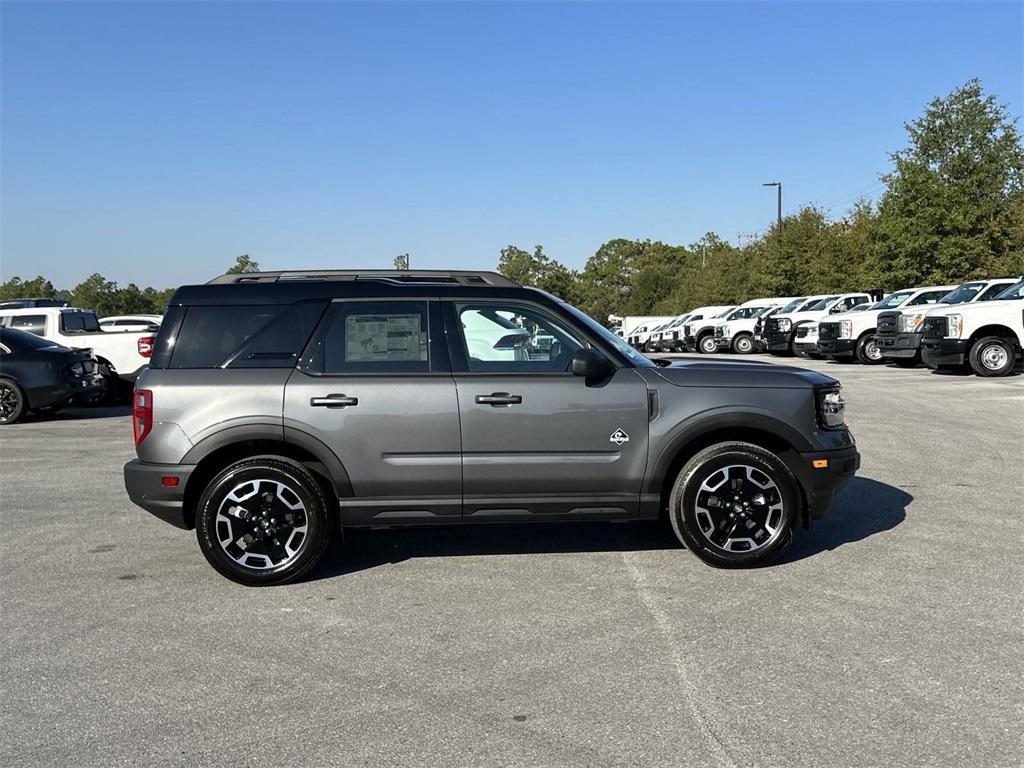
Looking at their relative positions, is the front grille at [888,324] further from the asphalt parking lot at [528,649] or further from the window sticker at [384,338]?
the window sticker at [384,338]

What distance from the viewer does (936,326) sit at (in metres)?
18.7

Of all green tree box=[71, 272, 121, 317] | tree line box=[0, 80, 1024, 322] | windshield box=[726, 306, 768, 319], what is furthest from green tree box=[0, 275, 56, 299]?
windshield box=[726, 306, 768, 319]

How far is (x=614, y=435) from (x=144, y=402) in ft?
9.25

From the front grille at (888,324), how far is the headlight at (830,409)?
650 inches

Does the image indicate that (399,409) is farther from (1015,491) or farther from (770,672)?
(1015,491)

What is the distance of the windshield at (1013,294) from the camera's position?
18406 millimetres

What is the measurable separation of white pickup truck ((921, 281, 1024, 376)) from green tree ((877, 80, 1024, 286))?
56.3ft

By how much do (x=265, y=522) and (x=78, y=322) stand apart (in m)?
14.0

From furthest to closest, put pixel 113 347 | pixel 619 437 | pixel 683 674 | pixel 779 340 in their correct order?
pixel 779 340 < pixel 113 347 < pixel 619 437 < pixel 683 674

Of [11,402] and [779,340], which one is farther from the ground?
[779,340]

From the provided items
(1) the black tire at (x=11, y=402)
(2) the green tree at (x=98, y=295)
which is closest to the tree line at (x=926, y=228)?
(1) the black tire at (x=11, y=402)

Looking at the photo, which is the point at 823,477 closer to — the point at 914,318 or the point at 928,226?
the point at 914,318

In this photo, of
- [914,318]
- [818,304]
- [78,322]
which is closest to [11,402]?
[78,322]

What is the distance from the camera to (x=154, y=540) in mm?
6824
